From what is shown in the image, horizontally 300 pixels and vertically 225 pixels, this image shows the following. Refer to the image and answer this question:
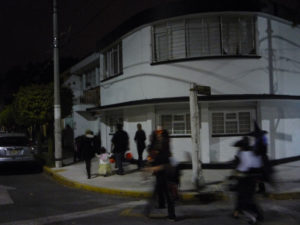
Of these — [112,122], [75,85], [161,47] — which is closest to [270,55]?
[161,47]

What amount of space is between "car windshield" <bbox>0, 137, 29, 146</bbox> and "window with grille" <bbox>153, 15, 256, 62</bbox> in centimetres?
684

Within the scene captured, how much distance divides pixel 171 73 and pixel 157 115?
178 centimetres

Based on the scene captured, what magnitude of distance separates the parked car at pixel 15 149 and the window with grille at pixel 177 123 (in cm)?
545

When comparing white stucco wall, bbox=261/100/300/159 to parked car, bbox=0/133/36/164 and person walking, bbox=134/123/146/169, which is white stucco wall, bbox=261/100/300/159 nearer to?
person walking, bbox=134/123/146/169

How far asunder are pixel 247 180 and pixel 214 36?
765 centimetres

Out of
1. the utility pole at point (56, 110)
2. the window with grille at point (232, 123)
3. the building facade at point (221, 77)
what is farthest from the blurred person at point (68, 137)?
the window with grille at point (232, 123)

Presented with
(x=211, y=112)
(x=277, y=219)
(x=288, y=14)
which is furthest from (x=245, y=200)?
(x=288, y=14)

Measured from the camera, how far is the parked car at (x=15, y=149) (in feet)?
44.9

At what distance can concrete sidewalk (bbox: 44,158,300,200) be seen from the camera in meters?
8.92

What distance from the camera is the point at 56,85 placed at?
14.7 m

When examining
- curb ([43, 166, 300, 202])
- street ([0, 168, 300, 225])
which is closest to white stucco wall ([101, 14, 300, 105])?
curb ([43, 166, 300, 202])

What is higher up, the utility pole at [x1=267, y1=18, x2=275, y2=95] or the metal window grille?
the utility pole at [x1=267, y1=18, x2=275, y2=95]

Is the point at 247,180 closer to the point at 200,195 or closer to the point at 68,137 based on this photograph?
the point at 200,195

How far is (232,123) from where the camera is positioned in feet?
43.4
